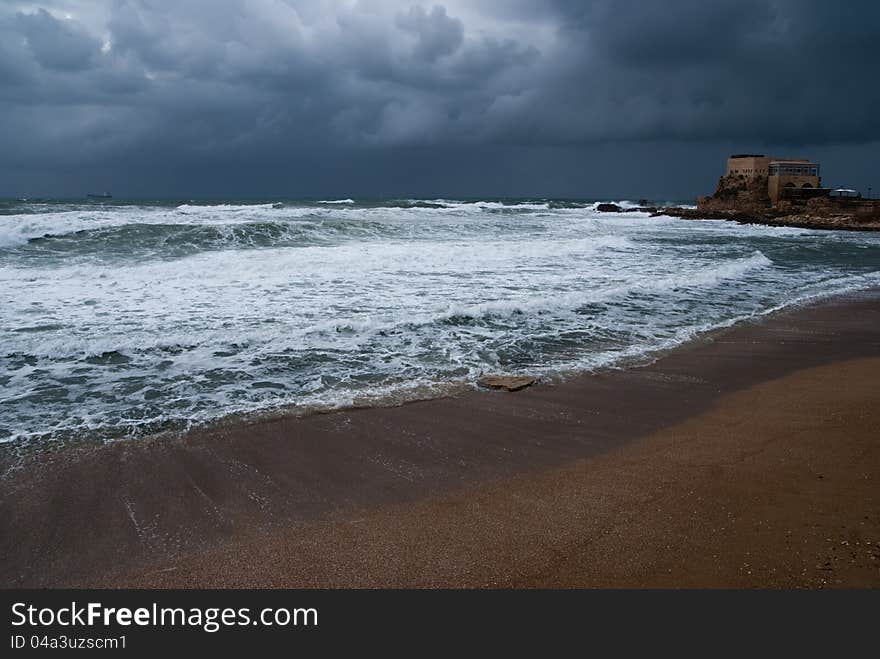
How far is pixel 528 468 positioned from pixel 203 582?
7.21ft

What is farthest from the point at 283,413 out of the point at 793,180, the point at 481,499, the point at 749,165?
the point at 749,165

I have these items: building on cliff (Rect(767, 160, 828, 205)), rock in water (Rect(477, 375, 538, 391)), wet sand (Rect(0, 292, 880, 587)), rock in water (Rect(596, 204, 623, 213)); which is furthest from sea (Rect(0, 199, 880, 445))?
building on cliff (Rect(767, 160, 828, 205))

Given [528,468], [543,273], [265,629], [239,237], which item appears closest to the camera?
[265,629]

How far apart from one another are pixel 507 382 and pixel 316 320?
3633mm

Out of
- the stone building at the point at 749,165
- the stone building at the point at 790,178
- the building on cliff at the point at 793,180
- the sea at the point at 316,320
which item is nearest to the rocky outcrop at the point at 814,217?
the building on cliff at the point at 793,180

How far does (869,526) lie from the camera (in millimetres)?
3049

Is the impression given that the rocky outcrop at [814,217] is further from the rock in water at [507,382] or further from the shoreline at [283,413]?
the rock in water at [507,382]

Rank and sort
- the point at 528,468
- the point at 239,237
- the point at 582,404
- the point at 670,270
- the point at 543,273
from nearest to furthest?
1. the point at 528,468
2. the point at 582,404
3. the point at 543,273
4. the point at 670,270
5. the point at 239,237

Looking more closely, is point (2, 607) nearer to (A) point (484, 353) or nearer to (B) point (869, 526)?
(B) point (869, 526)

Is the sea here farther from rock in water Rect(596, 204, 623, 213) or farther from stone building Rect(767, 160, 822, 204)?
stone building Rect(767, 160, 822, 204)

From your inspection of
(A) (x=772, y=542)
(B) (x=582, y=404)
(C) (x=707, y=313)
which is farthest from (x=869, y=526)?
(C) (x=707, y=313)

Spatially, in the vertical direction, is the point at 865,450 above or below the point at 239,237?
below

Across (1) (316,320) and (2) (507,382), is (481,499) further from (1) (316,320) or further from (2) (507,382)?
Answer: (1) (316,320)

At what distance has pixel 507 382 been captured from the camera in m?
5.68
